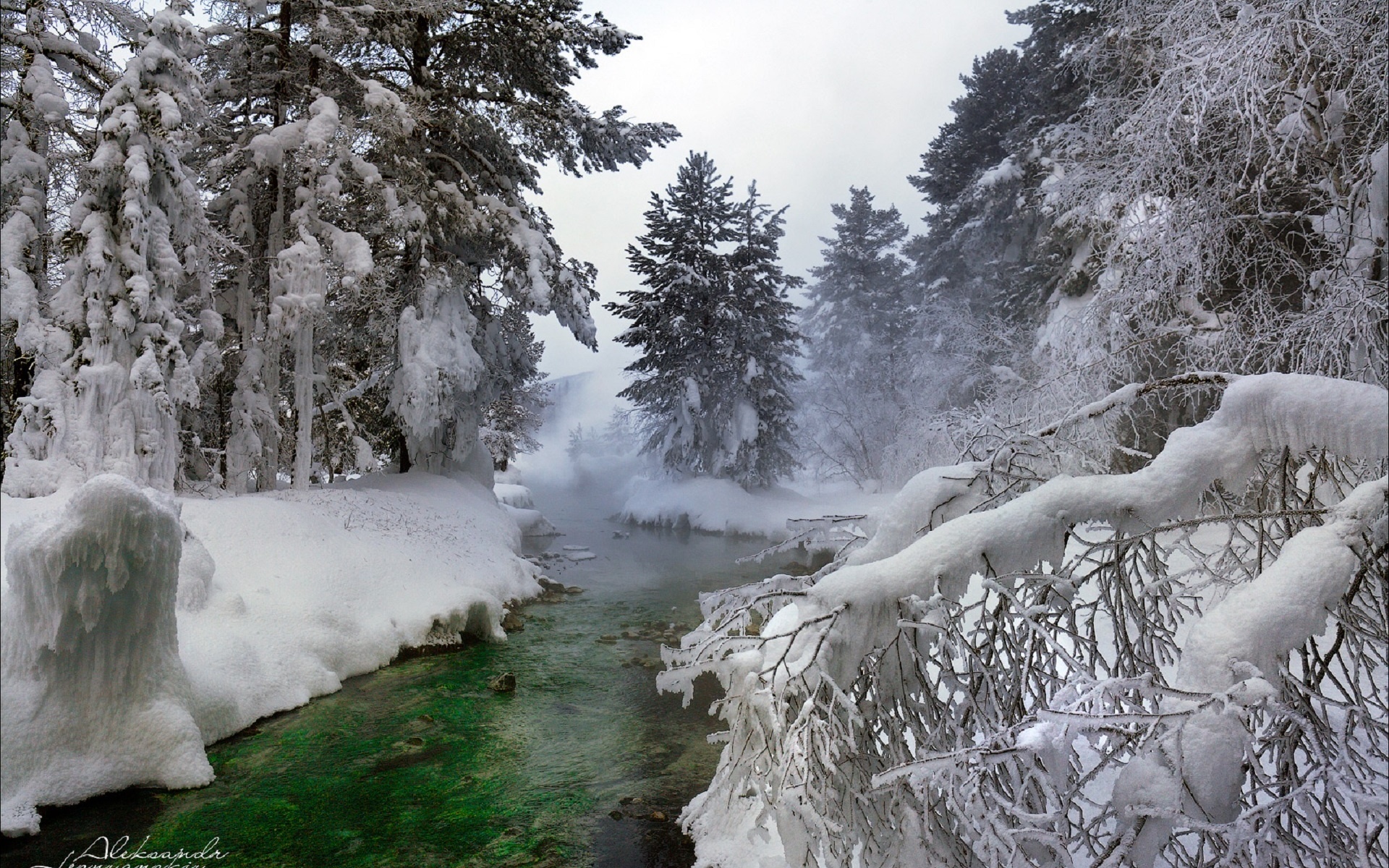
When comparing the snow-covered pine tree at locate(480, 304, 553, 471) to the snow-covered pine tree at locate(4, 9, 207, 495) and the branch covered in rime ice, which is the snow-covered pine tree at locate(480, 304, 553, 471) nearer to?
the snow-covered pine tree at locate(4, 9, 207, 495)

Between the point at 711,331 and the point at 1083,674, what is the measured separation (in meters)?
23.2

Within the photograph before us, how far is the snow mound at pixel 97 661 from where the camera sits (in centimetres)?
283

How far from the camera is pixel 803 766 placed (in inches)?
94.4

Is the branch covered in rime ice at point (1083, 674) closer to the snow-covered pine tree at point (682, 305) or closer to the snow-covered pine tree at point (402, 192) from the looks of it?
the snow-covered pine tree at point (402, 192)

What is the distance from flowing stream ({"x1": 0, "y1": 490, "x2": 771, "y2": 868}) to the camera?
4.40 metres

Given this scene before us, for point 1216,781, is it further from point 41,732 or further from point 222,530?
point 222,530

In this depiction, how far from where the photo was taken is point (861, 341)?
2861 cm

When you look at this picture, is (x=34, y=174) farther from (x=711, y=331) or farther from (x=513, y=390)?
(x=711, y=331)

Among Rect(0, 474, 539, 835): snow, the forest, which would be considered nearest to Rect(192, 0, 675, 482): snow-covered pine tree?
the forest

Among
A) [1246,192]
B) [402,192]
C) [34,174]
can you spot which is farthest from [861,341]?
[34,174]

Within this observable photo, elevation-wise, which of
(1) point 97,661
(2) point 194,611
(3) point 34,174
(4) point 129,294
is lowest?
(2) point 194,611

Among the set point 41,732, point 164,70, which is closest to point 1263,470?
point 41,732

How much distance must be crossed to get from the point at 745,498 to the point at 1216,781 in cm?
2161
